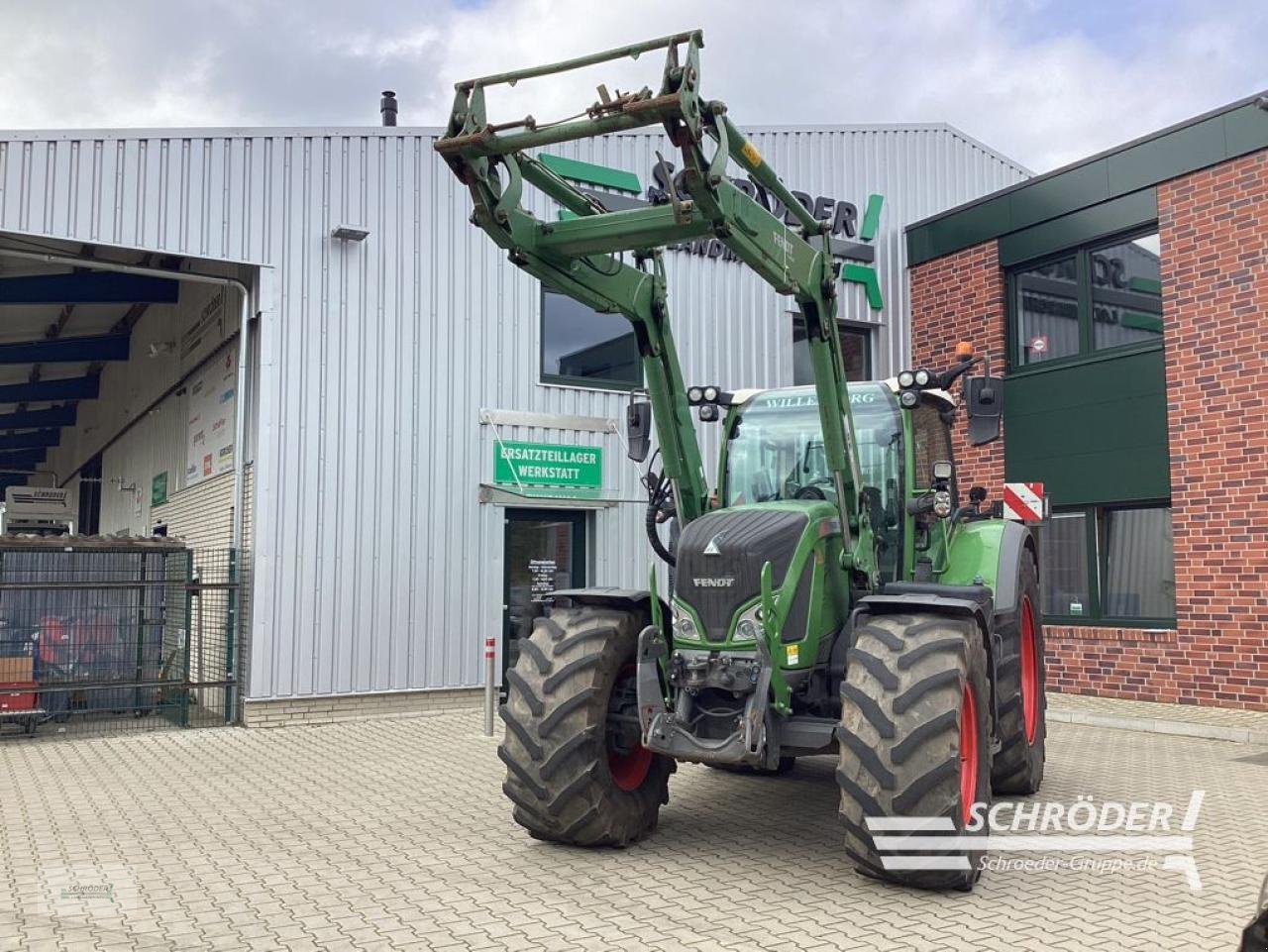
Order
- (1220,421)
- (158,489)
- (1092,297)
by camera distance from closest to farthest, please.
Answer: (1220,421) < (1092,297) < (158,489)

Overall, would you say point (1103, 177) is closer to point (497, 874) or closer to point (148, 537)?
point (497, 874)

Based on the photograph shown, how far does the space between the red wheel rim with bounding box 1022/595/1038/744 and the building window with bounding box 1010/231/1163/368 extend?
5.20 meters

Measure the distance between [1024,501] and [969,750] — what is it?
19.4ft

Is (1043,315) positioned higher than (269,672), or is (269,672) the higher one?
(1043,315)

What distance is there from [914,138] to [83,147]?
10.5 meters

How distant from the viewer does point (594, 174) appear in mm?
12445

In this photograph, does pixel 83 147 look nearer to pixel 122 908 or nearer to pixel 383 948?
pixel 122 908

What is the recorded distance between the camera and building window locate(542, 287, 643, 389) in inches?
488

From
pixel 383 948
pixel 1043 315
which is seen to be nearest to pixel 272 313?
pixel 383 948

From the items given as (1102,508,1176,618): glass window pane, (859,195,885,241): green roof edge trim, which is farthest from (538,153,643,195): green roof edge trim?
(1102,508,1176,618): glass window pane

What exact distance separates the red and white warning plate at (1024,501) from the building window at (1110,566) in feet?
4.79

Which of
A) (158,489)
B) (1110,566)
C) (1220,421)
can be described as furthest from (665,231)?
(158,489)

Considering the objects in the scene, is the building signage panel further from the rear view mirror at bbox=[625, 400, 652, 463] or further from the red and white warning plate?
the red and white warning plate

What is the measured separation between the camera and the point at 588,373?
12.6 meters
